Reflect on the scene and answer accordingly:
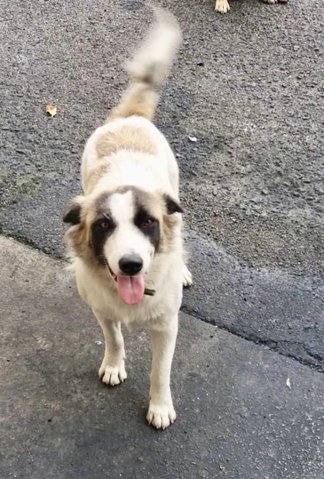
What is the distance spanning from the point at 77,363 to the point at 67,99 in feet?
7.69

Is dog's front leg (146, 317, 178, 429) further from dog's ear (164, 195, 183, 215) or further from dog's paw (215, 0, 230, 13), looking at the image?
dog's paw (215, 0, 230, 13)

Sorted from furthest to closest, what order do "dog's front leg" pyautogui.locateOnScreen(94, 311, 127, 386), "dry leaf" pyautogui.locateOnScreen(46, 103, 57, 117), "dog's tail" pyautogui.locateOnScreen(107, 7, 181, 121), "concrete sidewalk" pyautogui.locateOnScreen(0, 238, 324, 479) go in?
"dry leaf" pyautogui.locateOnScreen(46, 103, 57, 117), "dog's tail" pyautogui.locateOnScreen(107, 7, 181, 121), "dog's front leg" pyautogui.locateOnScreen(94, 311, 127, 386), "concrete sidewalk" pyautogui.locateOnScreen(0, 238, 324, 479)

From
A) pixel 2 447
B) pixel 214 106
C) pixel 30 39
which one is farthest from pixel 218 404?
pixel 30 39

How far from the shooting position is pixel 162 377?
2.80m

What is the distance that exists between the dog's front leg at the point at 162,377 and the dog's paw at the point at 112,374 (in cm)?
20

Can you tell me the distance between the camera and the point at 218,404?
9.67ft

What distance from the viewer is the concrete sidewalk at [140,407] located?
2.73 m

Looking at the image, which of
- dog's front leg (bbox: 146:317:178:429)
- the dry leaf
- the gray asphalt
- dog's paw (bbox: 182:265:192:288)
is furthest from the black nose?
the dry leaf

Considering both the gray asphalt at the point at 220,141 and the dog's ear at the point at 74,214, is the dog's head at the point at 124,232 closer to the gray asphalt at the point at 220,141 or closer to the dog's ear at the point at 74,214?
the dog's ear at the point at 74,214

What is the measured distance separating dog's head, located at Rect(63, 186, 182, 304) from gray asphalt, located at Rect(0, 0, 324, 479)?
2.95 feet

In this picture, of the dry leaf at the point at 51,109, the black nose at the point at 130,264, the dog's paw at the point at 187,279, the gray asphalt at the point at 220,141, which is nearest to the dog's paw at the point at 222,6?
the gray asphalt at the point at 220,141

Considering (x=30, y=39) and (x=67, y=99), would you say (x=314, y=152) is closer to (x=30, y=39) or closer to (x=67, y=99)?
(x=67, y=99)

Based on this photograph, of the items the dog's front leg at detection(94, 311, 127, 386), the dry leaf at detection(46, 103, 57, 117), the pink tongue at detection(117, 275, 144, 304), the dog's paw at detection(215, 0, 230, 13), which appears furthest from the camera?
the dog's paw at detection(215, 0, 230, 13)

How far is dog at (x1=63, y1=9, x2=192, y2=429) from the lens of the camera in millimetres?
2301
